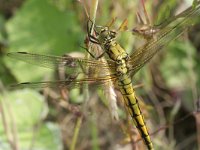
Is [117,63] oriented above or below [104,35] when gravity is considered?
below

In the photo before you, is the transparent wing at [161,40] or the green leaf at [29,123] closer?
the transparent wing at [161,40]

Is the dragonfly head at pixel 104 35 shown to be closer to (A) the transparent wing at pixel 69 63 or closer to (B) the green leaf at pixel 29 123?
(A) the transparent wing at pixel 69 63

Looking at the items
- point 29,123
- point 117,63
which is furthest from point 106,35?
point 29,123

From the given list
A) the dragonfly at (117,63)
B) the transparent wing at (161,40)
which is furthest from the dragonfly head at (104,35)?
the transparent wing at (161,40)

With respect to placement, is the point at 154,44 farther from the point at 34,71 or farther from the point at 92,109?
the point at 34,71

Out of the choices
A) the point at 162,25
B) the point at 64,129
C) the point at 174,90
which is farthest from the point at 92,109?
the point at 162,25

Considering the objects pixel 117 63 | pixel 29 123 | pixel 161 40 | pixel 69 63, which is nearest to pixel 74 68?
pixel 69 63

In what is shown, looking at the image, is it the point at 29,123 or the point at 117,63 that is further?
the point at 29,123

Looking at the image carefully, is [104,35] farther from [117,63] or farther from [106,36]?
[117,63]

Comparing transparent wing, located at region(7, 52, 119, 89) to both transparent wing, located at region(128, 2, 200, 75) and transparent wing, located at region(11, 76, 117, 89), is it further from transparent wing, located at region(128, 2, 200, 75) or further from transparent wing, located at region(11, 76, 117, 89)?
transparent wing, located at region(128, 2, 200, 75)
